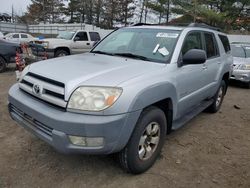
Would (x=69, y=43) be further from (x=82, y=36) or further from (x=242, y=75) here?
(x=242, y=75)

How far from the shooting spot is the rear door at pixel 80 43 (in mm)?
13734

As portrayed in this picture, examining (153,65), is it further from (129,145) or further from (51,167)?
(51,167)

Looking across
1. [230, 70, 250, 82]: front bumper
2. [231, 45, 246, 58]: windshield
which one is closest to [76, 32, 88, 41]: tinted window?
[231, 45, 246, 58]: windshield

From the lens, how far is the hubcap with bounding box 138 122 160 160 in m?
3.16

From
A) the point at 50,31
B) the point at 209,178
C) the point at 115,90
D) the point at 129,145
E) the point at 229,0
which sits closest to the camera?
the point at 115,90

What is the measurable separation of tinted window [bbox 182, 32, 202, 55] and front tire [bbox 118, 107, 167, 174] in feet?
3.75

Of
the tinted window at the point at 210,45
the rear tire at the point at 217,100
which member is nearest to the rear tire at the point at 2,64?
the rear tire at the point at 217,100

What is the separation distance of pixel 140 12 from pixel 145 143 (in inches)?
1641

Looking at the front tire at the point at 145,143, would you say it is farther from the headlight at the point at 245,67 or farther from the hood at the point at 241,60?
the hood at the point at 241,60

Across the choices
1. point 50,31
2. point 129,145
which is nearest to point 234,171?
point 129,145

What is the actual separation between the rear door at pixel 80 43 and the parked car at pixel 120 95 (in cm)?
961

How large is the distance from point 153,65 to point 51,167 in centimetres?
176

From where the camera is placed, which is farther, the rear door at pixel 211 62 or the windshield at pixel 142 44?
the rear door at pixel 211 62

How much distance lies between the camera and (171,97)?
343 cm
